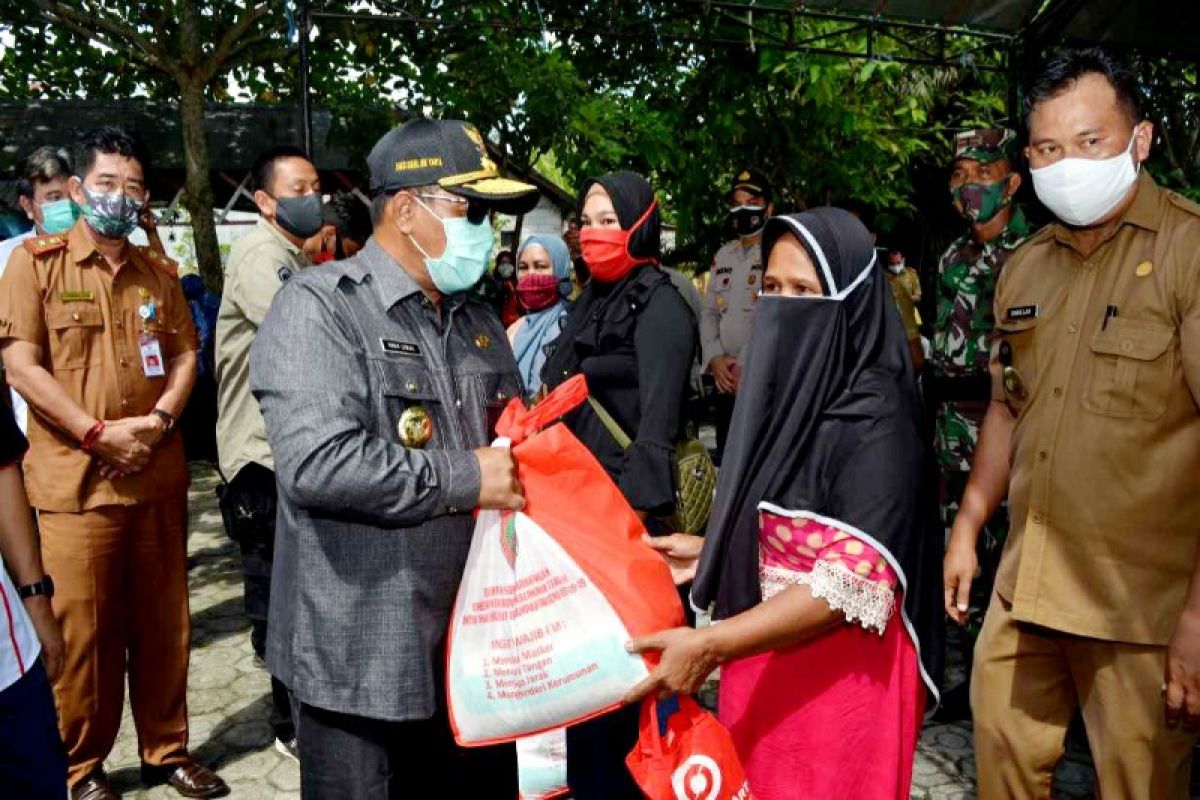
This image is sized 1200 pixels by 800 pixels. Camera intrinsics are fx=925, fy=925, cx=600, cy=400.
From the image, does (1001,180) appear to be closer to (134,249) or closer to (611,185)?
(611,185)

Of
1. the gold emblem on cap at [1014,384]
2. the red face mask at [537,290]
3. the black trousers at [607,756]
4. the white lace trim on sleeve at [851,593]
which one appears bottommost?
the black trousers at [607,756]

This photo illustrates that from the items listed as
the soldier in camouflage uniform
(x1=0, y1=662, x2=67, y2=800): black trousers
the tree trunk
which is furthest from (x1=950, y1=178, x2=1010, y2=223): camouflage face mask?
the tree trunk

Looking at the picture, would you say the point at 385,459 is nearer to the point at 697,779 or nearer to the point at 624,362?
the point at 697,779

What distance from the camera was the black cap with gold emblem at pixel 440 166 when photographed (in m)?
1.96

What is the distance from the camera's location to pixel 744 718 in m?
2.14

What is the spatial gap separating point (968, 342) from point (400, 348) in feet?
9.42

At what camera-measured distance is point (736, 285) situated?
631 centimetres

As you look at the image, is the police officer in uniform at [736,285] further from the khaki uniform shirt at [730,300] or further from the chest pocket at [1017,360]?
the chest pocket at [1017,360]

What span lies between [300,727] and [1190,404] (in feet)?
6.74

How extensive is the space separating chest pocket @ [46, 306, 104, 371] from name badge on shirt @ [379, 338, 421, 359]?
1837 mm

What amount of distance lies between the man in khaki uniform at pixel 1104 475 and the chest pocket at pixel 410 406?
146 centimetres

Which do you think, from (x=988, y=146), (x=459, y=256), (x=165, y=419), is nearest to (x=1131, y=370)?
(x=459, y=256)

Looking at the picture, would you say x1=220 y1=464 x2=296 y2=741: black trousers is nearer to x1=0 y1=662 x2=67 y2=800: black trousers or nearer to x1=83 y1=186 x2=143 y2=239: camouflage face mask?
x1=83 y1=186 x2=143 y2=239: camouflage face mask

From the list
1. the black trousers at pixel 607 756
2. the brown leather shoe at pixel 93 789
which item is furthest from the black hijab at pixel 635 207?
the brown leather shoe at pixel 93 789
